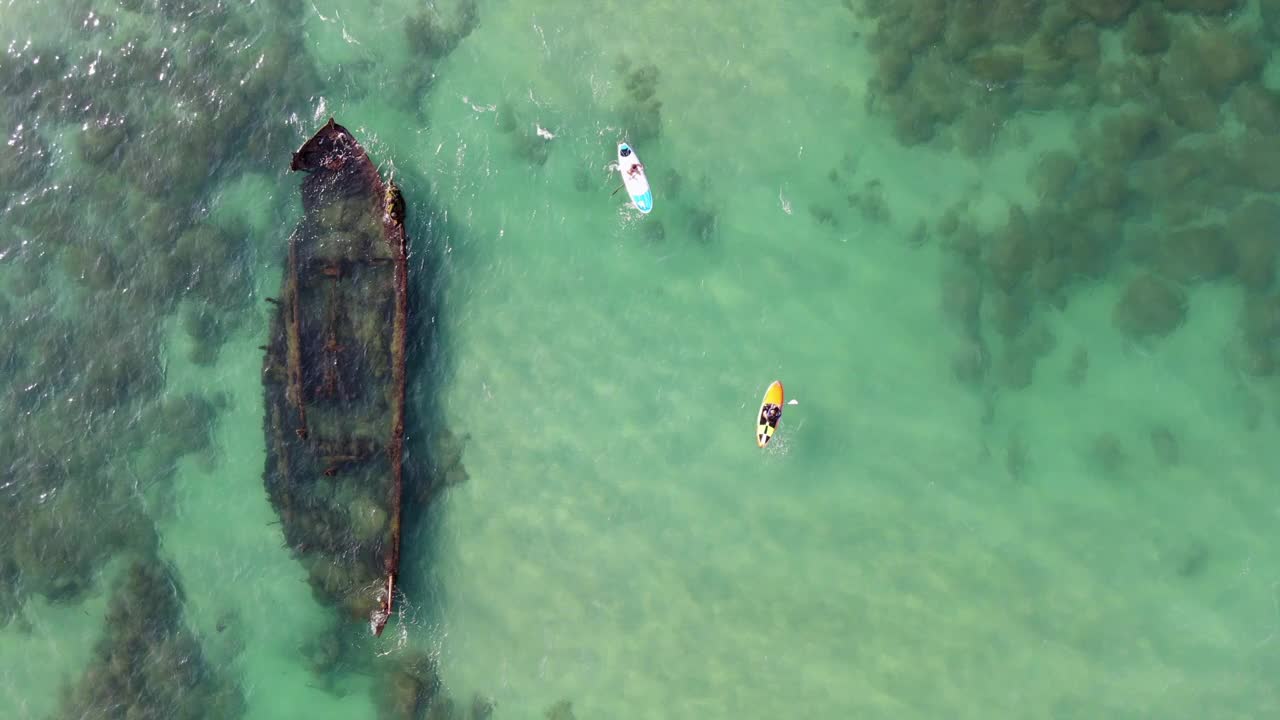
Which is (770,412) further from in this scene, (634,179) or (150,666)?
(150,666)

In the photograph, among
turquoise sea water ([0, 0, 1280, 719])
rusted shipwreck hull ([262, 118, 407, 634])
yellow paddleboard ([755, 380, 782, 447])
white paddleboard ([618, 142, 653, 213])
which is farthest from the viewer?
rusted shipwreck hull ([262, 118, 407, 634])

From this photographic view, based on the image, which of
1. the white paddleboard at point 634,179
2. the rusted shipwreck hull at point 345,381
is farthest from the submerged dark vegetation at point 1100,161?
the rusted shipwreck hull at point 345,381

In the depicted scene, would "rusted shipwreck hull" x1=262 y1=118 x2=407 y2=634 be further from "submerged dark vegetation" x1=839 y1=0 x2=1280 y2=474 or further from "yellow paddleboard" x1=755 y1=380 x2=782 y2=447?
"submerged dark vegetation" x1=839 y1=0 x2=1280 y2=474

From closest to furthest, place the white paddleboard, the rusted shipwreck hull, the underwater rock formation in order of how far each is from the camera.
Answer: the white paddleboard, the rusted shipwreck hull, the underwater rock formation

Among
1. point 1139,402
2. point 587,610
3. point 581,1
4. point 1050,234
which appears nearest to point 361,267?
point 581,1

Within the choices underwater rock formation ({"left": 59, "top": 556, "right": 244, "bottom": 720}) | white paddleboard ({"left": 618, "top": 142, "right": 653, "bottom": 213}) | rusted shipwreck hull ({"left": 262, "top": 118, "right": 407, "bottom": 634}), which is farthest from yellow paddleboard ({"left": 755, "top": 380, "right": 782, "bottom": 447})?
underwater rock formation ({"left": 59, "top": 556, "right": 244, "bottom": 720})

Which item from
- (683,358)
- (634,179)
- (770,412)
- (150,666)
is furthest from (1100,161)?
(150,666)

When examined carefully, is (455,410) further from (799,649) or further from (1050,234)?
(1050,234)
